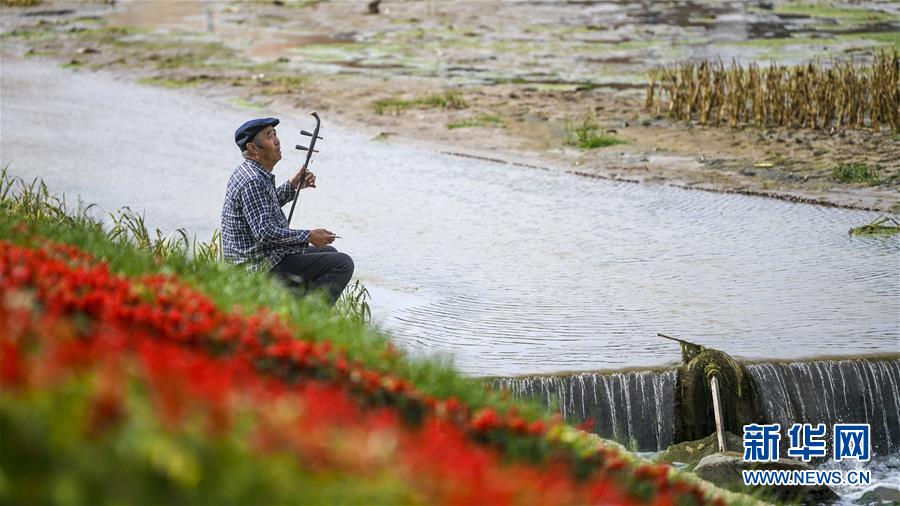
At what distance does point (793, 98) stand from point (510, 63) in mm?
6803

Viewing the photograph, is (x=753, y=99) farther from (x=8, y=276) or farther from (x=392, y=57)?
(x=8, y=276)

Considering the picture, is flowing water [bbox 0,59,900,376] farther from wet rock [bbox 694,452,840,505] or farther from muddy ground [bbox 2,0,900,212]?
wet rock [bbox 694,452,840,505]

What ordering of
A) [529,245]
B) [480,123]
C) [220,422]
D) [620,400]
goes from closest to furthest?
1. [220,422]
2. [620,400]
3. [529,245]
4. [480,123]

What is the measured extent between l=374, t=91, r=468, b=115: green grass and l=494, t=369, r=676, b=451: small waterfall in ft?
35.6

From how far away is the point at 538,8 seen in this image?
29391mm

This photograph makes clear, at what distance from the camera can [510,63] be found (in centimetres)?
2322

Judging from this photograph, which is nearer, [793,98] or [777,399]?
[777,399]

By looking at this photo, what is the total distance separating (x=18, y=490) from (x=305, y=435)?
0.68m

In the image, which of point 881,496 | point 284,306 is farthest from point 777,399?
point 284,306

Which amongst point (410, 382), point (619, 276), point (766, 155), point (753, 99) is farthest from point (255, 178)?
point (753, 99)

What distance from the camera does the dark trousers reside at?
8109 mm

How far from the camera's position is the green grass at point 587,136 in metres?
17.1

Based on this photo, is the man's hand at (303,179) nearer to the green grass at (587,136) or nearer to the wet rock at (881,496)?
the wet rock at (881,496)

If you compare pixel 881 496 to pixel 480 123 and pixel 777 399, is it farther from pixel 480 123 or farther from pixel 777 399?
pixel 480 123
